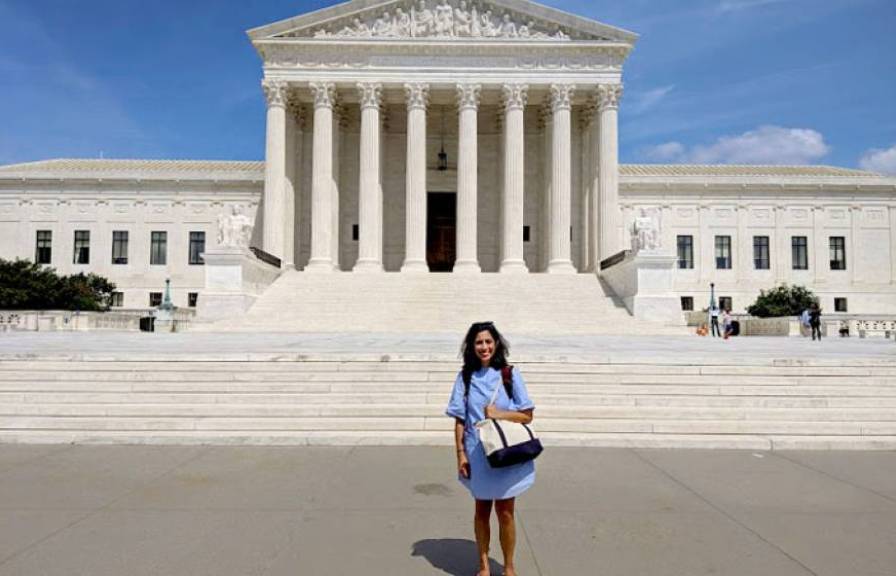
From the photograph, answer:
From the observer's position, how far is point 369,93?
127 ft

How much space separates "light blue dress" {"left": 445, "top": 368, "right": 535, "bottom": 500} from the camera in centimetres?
463

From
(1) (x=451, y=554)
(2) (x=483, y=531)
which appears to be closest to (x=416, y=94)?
(1) (x=451, y=554)

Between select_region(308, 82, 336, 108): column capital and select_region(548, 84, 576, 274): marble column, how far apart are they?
1275 centimetres

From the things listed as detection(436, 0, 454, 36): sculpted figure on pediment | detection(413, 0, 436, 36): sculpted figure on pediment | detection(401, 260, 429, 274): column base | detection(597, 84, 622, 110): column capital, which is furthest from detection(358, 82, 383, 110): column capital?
detection(597, 84, 622, 110): column capital

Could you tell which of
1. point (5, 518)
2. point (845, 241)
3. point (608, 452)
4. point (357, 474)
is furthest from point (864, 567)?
point (845, 241)

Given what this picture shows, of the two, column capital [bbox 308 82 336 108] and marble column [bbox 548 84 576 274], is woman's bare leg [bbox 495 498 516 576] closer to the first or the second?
marble column [bbox 548 84 576 274]

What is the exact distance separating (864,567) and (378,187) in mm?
35724

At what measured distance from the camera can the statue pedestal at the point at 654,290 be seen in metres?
28.8

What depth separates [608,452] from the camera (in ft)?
30.2

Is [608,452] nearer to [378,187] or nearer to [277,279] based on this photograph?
[277,279]

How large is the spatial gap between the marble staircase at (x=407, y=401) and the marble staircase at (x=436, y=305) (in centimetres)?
1503

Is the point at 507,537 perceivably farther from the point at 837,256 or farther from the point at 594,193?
the point at 837,256

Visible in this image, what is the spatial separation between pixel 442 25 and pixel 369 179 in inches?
392

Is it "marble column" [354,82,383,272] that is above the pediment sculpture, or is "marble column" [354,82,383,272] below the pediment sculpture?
below
